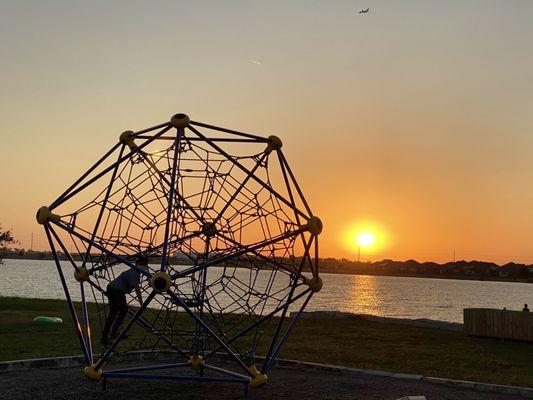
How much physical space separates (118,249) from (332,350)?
32.4 feet

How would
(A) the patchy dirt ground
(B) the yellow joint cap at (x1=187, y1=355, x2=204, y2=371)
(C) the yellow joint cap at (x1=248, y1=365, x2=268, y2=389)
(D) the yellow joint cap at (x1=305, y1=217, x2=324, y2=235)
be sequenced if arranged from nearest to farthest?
1. (C) the yellow joint cap at (x1=248, y1=365, x2=268, y2=389)
2. (D) the yellow joint cap at (x1=305, y1=217, x2=324, y2=235)
3. (A) the patchy dirt ground
4. (B) the yellow joint cap at (x1=187, y1=355, x2=204, y2=371)

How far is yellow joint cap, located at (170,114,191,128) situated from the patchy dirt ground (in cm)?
492

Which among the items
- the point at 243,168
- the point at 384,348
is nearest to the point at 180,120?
the point at 243,168

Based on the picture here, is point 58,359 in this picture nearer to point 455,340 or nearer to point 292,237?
point 292,237

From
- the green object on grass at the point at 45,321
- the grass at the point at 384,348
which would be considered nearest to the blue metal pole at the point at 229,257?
the grass at the point at 384,348

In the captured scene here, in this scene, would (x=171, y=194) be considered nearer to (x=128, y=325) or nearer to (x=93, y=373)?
(x=128, y=325)

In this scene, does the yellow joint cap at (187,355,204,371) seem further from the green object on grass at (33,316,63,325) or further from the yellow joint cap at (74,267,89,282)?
the green object on grass at (33,316,63,325)

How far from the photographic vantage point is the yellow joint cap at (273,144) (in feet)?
40.1

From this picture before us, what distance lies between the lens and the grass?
54.5ft

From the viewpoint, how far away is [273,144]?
12297 mm

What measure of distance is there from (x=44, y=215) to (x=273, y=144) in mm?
4533

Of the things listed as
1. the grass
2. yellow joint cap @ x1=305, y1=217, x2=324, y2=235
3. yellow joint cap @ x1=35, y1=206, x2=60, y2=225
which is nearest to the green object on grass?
the grass

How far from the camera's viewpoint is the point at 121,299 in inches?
474

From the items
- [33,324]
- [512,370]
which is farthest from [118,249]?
[33,324]
